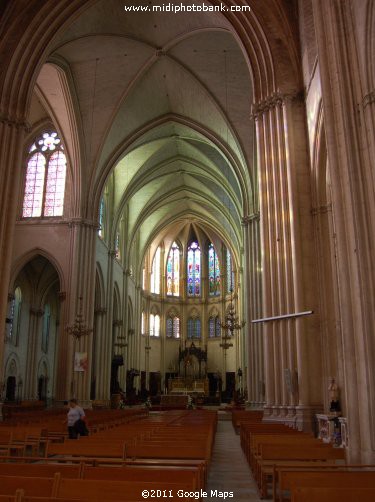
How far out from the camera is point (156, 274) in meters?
48.4

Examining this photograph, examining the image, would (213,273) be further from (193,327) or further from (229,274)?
(193,327)

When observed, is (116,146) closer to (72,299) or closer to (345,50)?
(72,299)

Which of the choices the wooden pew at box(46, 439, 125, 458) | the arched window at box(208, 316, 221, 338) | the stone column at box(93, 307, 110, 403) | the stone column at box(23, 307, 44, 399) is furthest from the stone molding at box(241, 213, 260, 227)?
the arched window at box(208, 316, 221, 338)

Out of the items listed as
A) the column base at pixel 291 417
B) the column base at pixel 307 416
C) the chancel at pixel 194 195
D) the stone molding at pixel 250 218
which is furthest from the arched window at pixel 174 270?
the column base at pixel 307 416

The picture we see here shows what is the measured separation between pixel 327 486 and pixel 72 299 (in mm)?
21561

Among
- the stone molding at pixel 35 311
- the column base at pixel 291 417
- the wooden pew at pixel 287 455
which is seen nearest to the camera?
the wooden pew at pixel 287 455

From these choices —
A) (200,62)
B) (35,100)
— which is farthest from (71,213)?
(200,62)

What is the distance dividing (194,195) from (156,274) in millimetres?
11863

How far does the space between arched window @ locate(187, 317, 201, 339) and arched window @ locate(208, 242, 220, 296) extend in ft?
10.3

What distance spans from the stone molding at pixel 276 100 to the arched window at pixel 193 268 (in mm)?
33973

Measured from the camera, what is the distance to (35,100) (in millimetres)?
25984

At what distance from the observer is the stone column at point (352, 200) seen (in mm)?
7914

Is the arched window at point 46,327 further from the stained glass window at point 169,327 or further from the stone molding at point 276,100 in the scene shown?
the stone molding at point 276,100

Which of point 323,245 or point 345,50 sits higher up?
point 345,50
